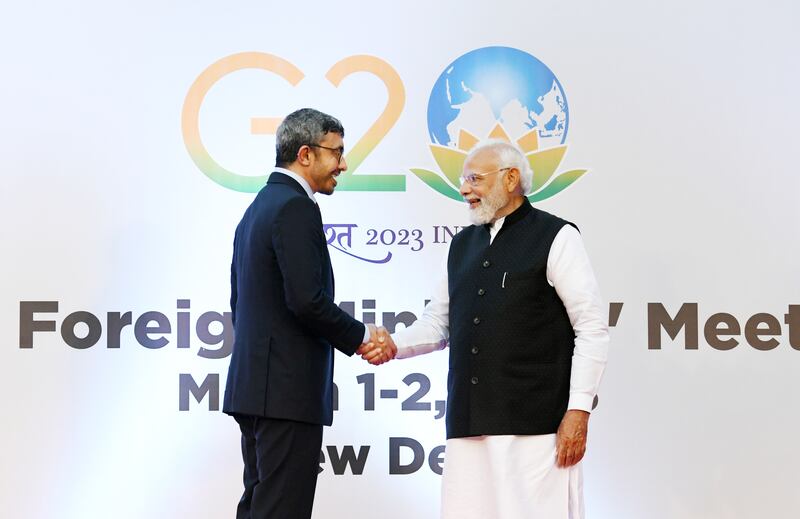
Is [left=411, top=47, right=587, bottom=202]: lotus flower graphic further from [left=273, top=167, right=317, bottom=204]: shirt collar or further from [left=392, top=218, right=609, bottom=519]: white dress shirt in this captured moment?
[left=392, top=218, right=609, bottom=519]: white dress shirt

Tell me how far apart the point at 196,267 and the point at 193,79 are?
0.82m

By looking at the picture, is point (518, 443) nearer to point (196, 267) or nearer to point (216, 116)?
point (196, 267)

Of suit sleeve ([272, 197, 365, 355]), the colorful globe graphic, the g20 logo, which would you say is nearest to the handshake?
suit sleeve ([272, 197, 365, 355])

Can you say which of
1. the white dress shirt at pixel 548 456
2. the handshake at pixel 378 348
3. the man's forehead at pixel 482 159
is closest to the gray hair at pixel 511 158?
the man's forehead at pixel 482 159

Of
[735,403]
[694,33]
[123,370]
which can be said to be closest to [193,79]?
[123,370]

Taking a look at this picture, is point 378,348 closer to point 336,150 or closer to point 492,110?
point 336,150

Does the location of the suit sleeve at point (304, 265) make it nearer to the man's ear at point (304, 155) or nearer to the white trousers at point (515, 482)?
the man's ear at point (304, 155)

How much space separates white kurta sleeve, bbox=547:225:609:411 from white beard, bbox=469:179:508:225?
270mm

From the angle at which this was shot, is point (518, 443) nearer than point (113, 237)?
Yes

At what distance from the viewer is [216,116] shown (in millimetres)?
4129

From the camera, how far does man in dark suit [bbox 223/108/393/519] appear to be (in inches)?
117

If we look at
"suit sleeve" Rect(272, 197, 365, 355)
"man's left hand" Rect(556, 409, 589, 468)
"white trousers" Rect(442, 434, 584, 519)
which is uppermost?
"suit sleeve" Rect(272, 197, 365, 355)

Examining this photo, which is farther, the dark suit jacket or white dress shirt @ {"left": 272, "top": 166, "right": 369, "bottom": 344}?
white dress shirt @ {"left": 272, "top": 166, "right": 369, "bottom": 344}

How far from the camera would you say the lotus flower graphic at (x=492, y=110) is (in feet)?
13.5
